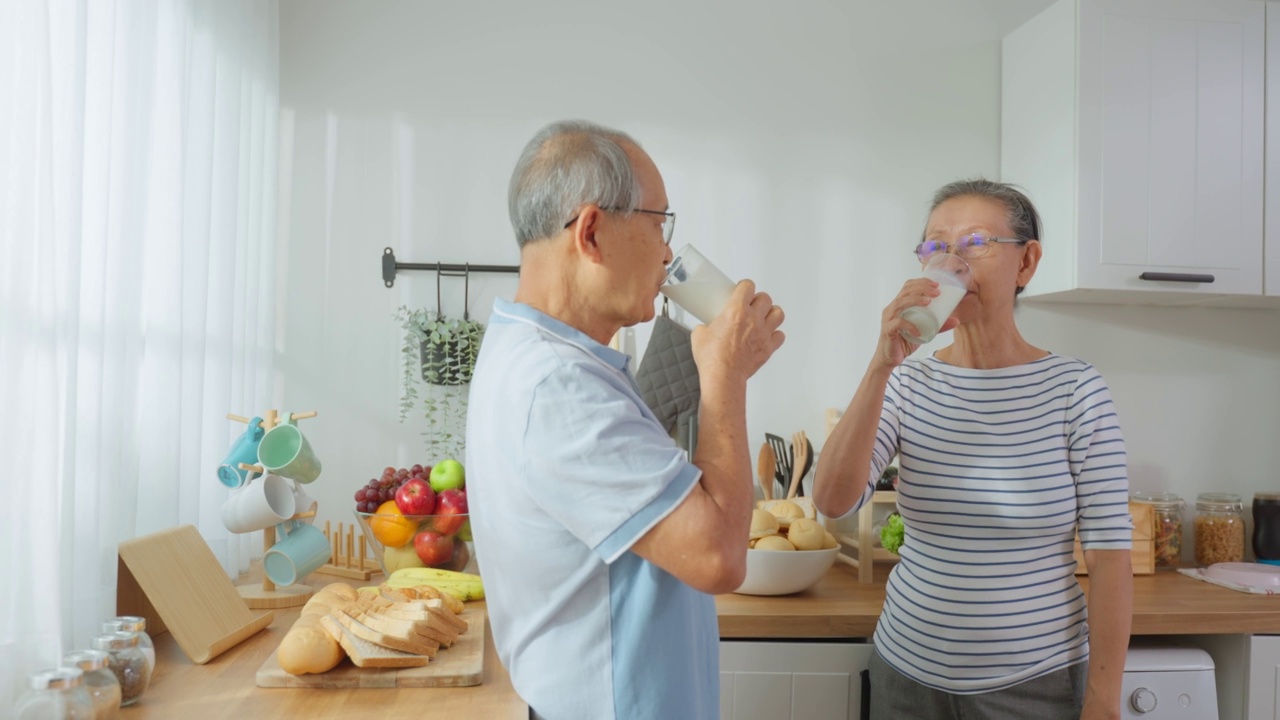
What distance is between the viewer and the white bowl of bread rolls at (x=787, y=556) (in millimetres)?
2045

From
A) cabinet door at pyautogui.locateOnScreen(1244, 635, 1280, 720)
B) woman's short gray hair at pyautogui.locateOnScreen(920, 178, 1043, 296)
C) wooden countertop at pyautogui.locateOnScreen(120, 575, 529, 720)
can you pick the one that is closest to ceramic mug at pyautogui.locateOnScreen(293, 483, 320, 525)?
wooden countertop at pyautogui.locateOnScreen(120, 575, 529, 720)

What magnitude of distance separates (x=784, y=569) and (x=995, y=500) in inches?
25.8

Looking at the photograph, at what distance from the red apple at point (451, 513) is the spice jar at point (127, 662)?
0.74 metres

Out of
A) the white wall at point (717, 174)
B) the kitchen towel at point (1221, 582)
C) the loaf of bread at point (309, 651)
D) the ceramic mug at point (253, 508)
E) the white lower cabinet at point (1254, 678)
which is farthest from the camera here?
the white wall at point (717, 174)

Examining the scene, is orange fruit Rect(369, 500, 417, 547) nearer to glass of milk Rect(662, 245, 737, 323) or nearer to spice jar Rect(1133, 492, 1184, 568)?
glass of milk Rect(662, 245, 737, 323)

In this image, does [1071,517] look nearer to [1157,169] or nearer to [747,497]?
[747,497]

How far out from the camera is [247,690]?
4.43 ft

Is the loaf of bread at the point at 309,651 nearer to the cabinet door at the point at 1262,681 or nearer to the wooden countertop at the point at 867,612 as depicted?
the wooden countertop at the point at 867,612

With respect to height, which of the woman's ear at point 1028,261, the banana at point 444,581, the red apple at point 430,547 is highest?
the woman's ear at point 1028,261

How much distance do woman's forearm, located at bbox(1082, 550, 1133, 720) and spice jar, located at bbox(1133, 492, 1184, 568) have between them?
132 cm

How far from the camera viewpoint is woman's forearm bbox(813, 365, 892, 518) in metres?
1.52

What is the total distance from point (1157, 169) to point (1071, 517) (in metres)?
1.35

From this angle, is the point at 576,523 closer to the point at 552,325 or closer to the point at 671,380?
the point at 552,325

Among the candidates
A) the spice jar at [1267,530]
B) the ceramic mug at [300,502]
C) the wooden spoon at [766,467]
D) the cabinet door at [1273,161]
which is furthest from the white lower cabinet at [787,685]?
the cabinet door at [1273,161]
